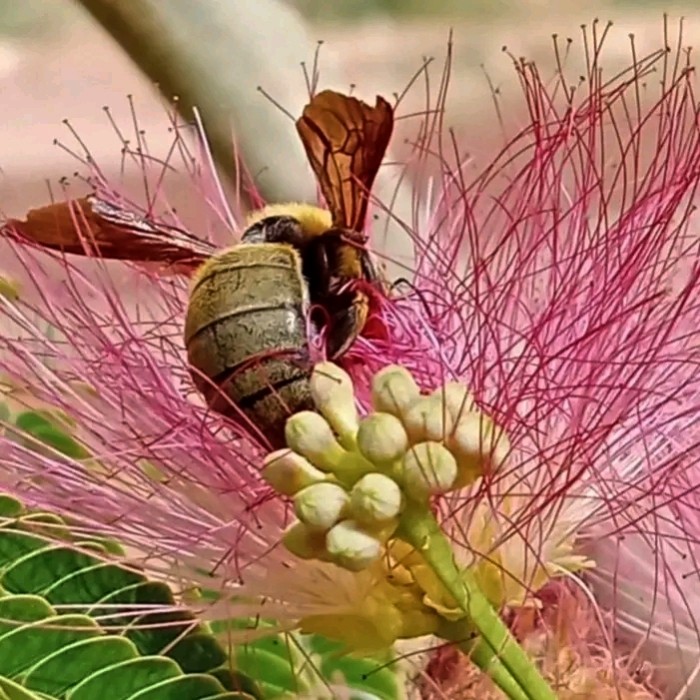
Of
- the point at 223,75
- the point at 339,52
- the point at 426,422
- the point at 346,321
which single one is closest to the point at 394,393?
the point at 426,422

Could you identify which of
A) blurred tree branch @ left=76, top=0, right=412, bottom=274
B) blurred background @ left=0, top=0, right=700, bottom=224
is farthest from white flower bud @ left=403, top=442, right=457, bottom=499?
blurred background @ left=0, top=0, right=700, bottom=224

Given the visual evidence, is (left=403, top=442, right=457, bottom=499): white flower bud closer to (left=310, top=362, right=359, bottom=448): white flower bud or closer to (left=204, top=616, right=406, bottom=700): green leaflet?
(left=310, top=362, right=359, bottom=448): white flower bud

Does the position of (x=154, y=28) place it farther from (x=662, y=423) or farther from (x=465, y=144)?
(x=662, y=423)

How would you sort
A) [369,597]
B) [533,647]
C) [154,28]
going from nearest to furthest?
1. [369,597]
2. [533,647]
3. [154,28]

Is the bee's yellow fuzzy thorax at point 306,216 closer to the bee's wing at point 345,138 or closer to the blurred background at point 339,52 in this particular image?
the bee's wing at point 345,138

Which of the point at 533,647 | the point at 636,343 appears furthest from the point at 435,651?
the point at 636,343

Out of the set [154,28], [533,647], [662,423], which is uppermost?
[154,28]

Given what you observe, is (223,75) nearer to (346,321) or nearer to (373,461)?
(346,321)

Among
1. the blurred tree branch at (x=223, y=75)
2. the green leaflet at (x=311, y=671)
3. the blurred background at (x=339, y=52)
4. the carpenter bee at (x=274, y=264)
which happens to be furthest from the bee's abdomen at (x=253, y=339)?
the blurred background at (x=339, y=52)
